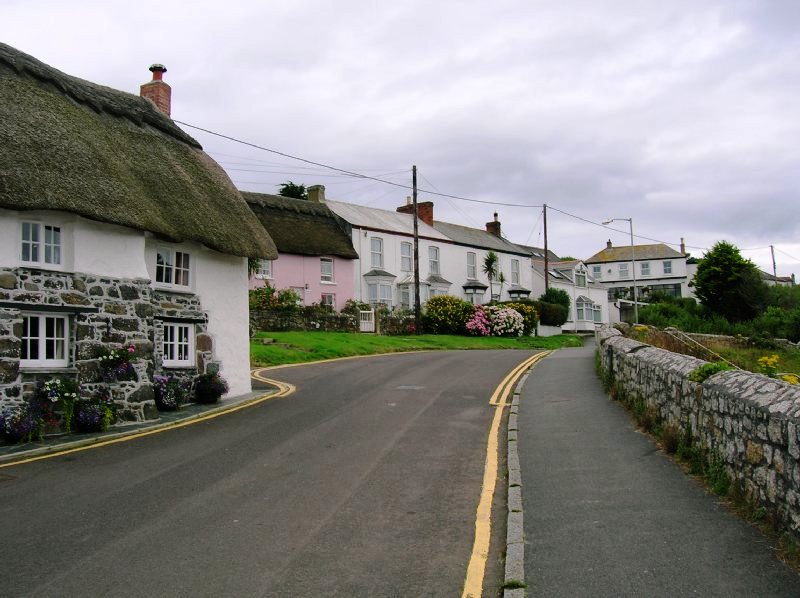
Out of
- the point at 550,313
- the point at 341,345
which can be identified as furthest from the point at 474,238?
the point at 341,345

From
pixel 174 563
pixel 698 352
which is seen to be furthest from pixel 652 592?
pixel 698 352

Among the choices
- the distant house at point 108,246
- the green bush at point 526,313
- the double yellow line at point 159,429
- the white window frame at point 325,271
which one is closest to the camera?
the double yellow line at point 159,429

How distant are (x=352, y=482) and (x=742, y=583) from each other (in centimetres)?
475

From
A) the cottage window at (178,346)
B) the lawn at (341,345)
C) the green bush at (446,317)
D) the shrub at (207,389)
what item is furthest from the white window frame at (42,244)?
the green bush at (446,317)

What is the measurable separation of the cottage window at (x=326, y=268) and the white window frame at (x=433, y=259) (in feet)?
31.6

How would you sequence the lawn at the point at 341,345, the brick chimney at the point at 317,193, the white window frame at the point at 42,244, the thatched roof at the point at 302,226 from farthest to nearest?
the brick chimney at the point at 317,193, the thatched roof at the point at 302,226, the lawn at the point at 341,345, the white window frame at the point at 42,244

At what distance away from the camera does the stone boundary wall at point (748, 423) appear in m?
5.61

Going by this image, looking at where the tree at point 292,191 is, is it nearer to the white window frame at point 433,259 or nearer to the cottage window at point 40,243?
the white window frame at point 433,259

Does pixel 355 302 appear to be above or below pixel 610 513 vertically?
above

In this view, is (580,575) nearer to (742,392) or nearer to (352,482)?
(742,392)

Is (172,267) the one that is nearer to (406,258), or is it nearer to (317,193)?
(317,193)

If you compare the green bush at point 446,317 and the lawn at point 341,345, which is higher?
the green bush at point 446,317

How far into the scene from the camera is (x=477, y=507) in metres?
7.59

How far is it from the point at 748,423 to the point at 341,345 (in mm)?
24772
